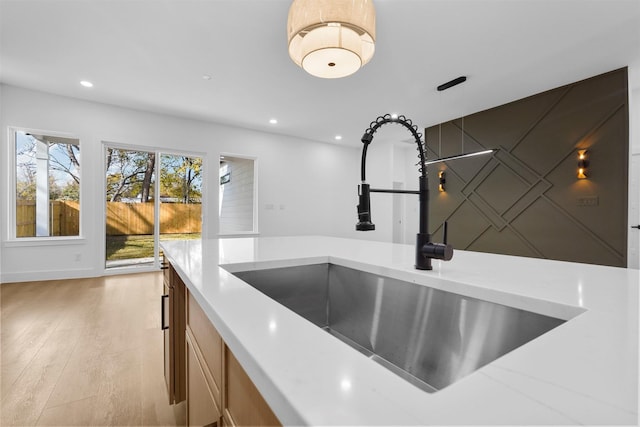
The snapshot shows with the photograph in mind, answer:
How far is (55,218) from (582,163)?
7.44 metres

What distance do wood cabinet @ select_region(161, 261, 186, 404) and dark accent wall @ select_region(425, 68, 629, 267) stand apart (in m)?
4.53

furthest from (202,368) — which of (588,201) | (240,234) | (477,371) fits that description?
(240,234)

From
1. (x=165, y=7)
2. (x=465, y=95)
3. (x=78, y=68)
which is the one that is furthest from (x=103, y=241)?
(x=465, y=95)

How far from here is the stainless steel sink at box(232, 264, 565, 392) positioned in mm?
732

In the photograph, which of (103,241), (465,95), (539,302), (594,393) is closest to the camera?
(594,393)

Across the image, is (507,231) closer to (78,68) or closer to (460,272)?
(460,272)

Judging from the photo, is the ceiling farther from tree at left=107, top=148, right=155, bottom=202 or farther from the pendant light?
tree at left=107, top=148, right=155, bottom=202

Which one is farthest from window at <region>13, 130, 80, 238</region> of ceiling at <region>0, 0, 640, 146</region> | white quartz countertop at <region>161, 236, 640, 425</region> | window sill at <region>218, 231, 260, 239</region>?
white quartz countertop at <region>161, 236, 640, 425</region>

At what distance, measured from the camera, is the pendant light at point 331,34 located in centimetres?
177

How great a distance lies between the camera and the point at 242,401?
0.53 metres

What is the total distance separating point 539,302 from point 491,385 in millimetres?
453

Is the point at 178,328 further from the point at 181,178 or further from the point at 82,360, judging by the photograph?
the point at 181,178

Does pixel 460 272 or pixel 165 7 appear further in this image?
pixel 165 7

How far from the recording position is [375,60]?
10.9 feet
